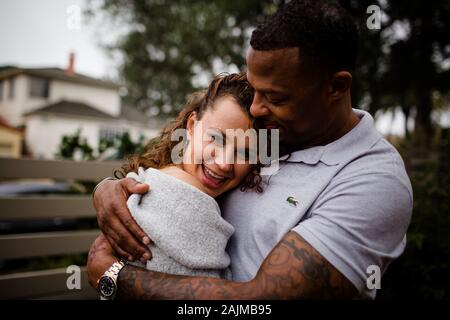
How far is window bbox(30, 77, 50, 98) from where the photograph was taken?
26.3 m

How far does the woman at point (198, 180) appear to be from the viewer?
1.60 metres

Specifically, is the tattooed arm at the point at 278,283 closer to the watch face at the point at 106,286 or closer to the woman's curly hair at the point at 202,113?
the watch face at the point at 106,286

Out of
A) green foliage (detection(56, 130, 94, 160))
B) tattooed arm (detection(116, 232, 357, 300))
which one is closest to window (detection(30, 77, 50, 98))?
green foliage (detection(56, 130, 94, 160))

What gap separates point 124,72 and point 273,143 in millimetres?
26152

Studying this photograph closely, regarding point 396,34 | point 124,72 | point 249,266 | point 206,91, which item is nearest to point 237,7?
point 396,34

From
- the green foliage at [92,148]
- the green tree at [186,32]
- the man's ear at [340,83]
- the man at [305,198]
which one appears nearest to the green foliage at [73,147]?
the green foliage at [92,148]

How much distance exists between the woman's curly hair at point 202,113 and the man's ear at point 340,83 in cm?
37

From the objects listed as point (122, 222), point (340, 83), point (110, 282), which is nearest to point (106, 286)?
point (110, 282)

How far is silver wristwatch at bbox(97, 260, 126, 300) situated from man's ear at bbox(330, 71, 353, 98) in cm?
119

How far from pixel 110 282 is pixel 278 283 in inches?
27.0

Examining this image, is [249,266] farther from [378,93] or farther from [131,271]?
[378,93]

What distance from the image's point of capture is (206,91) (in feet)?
6.80

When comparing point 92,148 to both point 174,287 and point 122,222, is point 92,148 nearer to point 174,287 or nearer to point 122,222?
point 122,222

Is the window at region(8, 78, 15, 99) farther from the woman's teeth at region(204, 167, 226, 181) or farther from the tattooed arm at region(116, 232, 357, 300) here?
the tattooed arm at region(116, 232, 357, 300)
